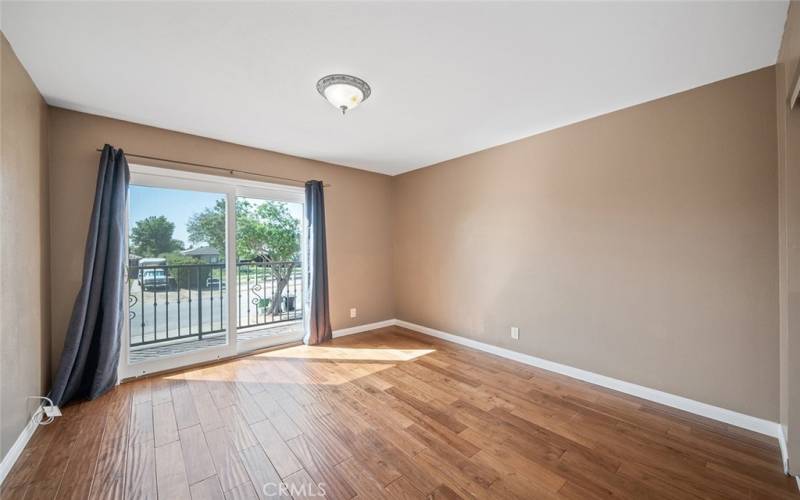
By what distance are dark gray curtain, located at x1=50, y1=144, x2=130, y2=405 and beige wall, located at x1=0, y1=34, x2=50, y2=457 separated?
7.3 inches

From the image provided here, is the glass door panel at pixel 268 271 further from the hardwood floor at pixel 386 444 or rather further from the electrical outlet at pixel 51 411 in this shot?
the electrical outlet at pixel 51 411

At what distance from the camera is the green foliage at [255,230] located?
337 cm

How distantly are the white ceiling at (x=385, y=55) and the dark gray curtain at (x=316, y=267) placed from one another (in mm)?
1288

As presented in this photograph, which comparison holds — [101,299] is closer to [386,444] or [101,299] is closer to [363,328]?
[386,444]

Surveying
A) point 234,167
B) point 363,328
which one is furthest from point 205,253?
point 363,328

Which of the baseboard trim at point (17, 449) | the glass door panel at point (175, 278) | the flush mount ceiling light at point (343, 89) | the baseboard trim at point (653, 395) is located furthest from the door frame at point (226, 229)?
the baseboard trim at point (653, 395)

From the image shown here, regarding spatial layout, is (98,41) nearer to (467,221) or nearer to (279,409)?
(279,409)

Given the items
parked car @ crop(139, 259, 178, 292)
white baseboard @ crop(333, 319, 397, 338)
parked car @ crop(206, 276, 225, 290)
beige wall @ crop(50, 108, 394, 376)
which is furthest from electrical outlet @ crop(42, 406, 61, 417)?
white baseboard @ crop(333, 319, 397, 338)

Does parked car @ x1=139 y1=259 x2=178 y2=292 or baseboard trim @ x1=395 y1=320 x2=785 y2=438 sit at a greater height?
parked car @ x1=139 y1=259 x2=178 y2=292

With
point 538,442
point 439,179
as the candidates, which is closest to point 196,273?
point 439,179

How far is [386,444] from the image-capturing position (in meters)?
1.98

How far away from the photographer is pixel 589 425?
2.18 metres

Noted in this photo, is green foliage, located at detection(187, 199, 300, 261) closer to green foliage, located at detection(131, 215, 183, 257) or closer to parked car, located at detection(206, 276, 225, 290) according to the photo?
green foliage, located at detection(131, 215, 183, 257)

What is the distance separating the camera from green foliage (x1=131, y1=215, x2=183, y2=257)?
3000 millimetres
